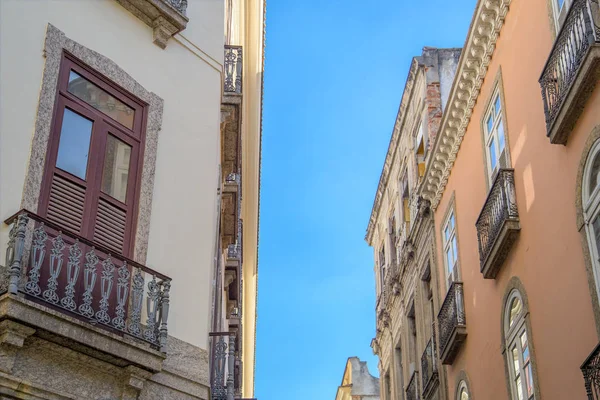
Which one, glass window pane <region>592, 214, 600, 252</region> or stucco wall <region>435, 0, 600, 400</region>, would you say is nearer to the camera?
glass window pane <region>592, 214, 600, 252</region>

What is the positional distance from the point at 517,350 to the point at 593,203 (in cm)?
409

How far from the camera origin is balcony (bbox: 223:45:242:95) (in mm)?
14055

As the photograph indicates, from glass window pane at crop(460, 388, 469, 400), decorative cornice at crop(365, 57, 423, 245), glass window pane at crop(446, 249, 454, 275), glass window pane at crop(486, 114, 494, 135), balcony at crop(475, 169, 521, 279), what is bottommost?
glass window pane at crop(460, 388, 469, 400)

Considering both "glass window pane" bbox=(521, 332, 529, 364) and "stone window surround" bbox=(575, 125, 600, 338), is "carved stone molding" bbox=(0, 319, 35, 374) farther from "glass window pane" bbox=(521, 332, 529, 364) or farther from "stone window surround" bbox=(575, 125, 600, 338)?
"glass window pane" bbox=(521, 332, 529, 364)

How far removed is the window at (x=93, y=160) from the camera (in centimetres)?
968

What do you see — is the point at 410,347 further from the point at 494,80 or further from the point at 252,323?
the point at 252,323

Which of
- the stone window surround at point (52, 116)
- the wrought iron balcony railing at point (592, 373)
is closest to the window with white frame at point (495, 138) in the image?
the wrought iron balcony railing at point (592, 373)

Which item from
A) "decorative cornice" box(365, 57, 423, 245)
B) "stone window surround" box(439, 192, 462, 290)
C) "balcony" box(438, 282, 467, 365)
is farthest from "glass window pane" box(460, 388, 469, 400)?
"decorative cornice" box(365, 57, 423, 245)

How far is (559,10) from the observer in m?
13.3

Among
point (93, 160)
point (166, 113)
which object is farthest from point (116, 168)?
point (166, 113)

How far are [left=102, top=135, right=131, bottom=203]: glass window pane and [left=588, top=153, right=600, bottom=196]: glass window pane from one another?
5.94 metres

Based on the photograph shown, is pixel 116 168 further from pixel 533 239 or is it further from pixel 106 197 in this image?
pixel 533 239

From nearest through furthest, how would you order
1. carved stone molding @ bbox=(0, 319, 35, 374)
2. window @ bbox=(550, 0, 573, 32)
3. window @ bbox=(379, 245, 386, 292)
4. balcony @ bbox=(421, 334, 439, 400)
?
carved stone molding @ bbox=(0, 319, 35, 374)
window @ bbox=(550, 0, 573, 32)
balcony @ bbox=(421, 334, 439, 400)
window @ bbox=(379, 245, 386, 292)

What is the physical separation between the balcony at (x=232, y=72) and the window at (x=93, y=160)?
10.6ft
